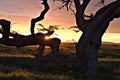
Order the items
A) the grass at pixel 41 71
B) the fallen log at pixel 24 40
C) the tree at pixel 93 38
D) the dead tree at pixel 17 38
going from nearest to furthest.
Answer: the grass at pixel 41 71 → the tree at pixel 93 38 → the dead tree at pixel 17 38 → the fallen log at pixel 24 40

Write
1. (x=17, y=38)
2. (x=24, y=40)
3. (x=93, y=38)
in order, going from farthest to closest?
(x=24, y=40) < (x=17, y=38) < (x=93, y=38)

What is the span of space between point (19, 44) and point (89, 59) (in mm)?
5611

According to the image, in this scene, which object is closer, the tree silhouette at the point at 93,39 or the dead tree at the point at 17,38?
the tree silhouette at the point at 93,39

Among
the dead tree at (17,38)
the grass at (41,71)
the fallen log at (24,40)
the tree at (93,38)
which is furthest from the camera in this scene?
the fallen log at (24,40)

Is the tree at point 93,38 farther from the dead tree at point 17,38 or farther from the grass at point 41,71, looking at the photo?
the dead tree at point 17,38

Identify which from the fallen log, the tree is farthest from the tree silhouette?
the fallen log

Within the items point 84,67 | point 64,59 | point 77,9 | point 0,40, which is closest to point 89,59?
point 84,67

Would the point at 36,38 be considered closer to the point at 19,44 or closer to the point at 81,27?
the point at 19,44

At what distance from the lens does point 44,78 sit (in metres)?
18.4

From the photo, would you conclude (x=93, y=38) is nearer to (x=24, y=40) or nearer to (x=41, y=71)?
(x=41, y=71)

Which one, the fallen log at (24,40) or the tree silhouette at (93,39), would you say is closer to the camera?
the tree silhouette at (93,39)

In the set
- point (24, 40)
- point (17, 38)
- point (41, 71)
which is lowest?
point (41, 71)

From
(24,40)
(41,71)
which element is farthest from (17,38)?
(41,71)

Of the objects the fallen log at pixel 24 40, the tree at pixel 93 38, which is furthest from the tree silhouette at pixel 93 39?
the fallen log at pixel 24 40
